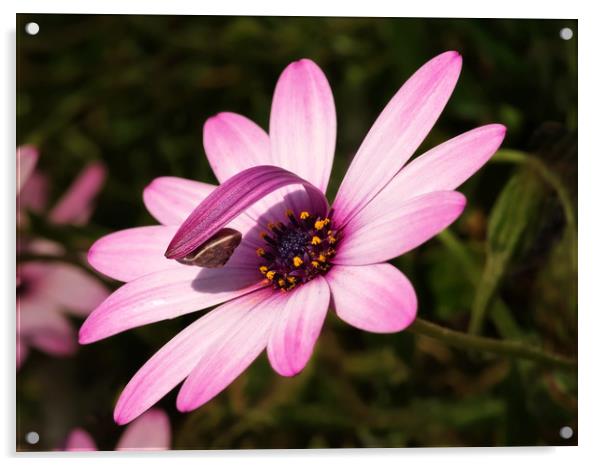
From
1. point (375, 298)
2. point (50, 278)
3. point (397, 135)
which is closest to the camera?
point (375, 298)

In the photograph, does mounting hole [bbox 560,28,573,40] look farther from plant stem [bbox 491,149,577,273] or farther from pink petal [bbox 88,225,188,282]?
pink petal [bbox 88,225,188,282]

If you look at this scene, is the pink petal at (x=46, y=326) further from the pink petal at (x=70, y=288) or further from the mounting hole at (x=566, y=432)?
the mounting hole at (x=566, y=432)

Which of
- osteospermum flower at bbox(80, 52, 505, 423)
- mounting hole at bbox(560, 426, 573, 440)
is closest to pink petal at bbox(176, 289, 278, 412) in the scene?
osteospermum flower at bbox(80, 52, 505, 423)

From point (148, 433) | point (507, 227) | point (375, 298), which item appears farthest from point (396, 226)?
point (148, 433)

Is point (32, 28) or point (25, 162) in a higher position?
point (32, 28)

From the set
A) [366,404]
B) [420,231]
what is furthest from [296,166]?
[366,404]

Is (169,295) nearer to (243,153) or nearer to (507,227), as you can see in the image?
(243,153)
